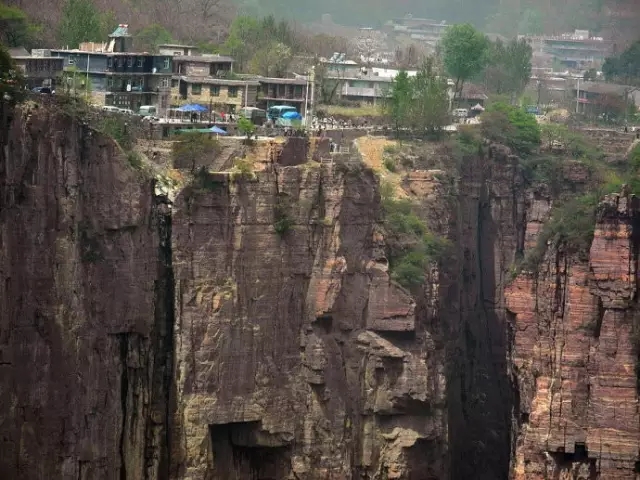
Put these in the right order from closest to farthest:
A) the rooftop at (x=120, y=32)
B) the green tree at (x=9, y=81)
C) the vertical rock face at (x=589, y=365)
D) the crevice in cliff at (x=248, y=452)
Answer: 1. the vertical rock face at (x=589, y=365)
2. the green tree at (x=9, y=81)
3. the crevice in cliff at (x=248, y=452)
4. the rooftop at (x=120, y=32)

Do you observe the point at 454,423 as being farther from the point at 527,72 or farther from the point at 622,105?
the point at 527,72

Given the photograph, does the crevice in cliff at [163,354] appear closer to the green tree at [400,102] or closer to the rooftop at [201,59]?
the rooftop at [201,59]

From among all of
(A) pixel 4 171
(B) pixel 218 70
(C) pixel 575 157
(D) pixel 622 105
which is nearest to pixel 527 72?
(D) pixel 622 105

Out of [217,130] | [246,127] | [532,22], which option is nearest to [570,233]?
[246,127]

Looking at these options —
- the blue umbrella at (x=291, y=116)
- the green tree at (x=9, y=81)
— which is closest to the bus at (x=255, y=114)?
the blue umbrella at (x=291, y=116)

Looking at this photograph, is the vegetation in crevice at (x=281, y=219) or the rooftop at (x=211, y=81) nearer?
the vegetation in crevice at (x=281, y=219)

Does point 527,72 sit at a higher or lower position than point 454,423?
higher

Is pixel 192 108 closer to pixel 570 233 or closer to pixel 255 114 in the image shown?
pixel 255 114

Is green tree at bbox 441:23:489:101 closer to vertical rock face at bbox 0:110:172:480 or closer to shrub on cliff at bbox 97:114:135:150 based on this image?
shrub on cliff at bbox 97:114:135:150
